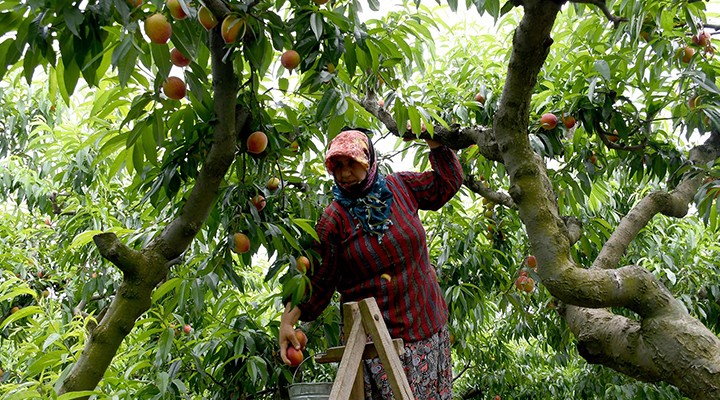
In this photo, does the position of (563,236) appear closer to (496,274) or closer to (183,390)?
(183,390)

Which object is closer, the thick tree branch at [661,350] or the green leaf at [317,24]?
the green leaf at [317,24]

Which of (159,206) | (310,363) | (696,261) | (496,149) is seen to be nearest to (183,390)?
(310,363)

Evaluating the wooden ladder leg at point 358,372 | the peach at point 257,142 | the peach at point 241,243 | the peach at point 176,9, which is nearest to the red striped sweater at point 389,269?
the wooden ladder leg at point 358,372

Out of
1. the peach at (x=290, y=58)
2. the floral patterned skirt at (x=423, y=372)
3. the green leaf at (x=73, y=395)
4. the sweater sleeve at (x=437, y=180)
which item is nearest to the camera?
the green leaf at (x=73, y=395)

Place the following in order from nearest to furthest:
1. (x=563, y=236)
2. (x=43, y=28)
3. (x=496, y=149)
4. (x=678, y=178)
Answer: (x=43, y=28) < (x=563, y=236) < (x=496, y=149) < (x=678, y=178)

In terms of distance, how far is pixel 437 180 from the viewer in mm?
2484

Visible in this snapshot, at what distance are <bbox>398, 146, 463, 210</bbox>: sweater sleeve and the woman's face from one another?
0.26 metres

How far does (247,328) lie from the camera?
9.16ft

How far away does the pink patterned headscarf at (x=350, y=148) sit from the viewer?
2227mm

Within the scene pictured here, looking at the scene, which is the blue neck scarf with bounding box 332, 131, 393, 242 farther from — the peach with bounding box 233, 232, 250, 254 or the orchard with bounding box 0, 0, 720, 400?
the peach with bounding box 233, 232, 250, 254

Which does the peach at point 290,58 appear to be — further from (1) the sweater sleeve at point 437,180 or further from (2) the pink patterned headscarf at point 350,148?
(1) the sweater sleeve at point 437,180

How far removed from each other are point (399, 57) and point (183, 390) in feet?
4.44

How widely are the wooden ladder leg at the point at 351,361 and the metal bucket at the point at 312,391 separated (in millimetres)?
110

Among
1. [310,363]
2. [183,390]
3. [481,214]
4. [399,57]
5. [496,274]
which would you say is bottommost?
[183,390]
